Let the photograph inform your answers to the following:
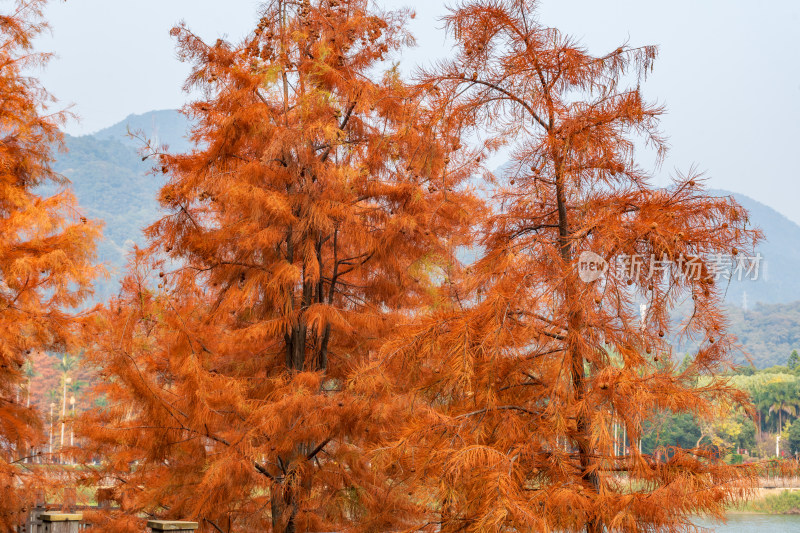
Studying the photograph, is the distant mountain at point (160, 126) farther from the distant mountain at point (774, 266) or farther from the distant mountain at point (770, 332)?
the distant mountain at point (770, 332)

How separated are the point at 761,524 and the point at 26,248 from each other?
2319 centimetres

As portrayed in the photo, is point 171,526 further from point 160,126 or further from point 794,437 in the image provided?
point 160,126

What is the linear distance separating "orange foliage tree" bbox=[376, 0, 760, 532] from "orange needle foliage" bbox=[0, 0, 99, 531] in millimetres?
4900

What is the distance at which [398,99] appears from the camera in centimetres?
802

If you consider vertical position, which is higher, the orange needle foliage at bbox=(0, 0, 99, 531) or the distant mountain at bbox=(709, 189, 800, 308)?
the distant mountain at bbox=(709, 189, 800, 308)

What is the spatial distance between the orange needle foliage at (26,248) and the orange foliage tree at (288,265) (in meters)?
0.87

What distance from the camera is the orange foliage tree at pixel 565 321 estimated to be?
452cm

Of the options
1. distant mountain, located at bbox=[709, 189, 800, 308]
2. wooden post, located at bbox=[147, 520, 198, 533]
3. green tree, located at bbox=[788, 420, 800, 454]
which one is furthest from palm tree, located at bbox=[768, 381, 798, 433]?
distant mountain, located at bbox=[709, 189, 800, 308]

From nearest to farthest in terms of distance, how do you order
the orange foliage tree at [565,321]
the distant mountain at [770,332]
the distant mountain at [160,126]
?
the orange foliage tree at [565,321]
the distant mountain at [770,332]
the distant mountain at [160,126]

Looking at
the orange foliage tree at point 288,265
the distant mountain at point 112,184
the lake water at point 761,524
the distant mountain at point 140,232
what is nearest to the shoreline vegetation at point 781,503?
the lake water at point 761,524

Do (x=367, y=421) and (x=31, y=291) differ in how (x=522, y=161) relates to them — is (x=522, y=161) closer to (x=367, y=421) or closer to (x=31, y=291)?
(x=367, y=421)

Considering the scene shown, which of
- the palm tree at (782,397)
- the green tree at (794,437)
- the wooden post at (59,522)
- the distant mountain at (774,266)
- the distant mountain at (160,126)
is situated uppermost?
the distant mountain at (160,126)

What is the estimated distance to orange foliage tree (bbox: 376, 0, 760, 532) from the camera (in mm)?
4520

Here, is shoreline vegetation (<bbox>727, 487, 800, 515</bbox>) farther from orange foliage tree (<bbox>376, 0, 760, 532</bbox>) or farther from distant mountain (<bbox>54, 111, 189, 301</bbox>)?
distant mountain (<bbox>54, 111, 189, 301</bbox>)
